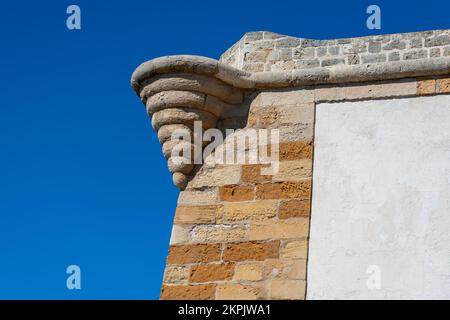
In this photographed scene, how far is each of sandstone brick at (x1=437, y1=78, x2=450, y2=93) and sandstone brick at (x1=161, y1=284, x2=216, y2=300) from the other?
2143 mm

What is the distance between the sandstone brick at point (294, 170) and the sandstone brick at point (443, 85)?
1069mm

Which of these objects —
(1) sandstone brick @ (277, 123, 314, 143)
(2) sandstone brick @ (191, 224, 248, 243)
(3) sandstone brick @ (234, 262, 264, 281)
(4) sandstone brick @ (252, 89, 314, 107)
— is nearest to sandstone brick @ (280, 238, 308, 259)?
(3) sandstone brick @ (234, 262, 264, 281)

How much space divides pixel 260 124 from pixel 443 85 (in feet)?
4.45

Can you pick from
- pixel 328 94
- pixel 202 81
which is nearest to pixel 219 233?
pixel 202 81

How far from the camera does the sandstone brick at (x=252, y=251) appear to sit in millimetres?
7559

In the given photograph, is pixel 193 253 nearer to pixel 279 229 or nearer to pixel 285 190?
pixel 279 229

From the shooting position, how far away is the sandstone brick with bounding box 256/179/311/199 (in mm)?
7719

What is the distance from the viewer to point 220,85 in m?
8.08

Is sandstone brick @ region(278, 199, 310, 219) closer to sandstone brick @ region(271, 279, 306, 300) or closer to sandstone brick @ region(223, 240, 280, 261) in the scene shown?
sandstone brick @ region(223, 240, 280, 261)

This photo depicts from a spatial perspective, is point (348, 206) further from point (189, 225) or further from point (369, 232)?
point (189, 225)

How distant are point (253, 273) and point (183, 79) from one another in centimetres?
155

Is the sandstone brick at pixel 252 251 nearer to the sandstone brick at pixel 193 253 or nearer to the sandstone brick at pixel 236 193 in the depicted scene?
the sandstone brick at pixel 193 253

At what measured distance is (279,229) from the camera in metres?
7.63

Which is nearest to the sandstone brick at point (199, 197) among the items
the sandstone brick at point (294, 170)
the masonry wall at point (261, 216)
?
the masonry wall at point (261, 216)
